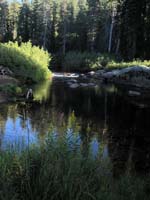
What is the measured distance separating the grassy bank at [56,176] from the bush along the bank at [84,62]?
3712 centimetres

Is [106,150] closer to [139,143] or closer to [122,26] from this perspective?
[139,143]

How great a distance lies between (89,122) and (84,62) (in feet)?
101

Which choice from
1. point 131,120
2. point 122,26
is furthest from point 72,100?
point 122,26

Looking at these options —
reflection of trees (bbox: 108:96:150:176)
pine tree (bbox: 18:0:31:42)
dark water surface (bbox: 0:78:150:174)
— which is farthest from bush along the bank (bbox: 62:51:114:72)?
reflection of trees (bbox: 108:96:150:176)

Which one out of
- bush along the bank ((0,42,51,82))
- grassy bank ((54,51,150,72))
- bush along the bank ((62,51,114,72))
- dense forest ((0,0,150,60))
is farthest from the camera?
dense forest ((0,0,150,60))

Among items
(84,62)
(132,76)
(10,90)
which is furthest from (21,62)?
(84,62)

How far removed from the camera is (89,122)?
49.0 feet

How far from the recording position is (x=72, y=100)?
21.2 meters

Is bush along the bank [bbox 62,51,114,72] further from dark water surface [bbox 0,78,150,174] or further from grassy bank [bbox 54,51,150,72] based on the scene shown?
dark water surface [bbox 0,78,150,174]

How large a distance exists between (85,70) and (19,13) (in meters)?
31.6

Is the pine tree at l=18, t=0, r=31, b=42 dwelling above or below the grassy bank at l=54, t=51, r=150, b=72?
above

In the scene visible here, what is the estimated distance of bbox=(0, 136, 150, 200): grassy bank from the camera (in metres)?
4.71

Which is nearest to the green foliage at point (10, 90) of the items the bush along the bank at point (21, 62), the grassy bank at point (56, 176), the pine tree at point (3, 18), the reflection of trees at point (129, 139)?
the reflection of trees at point (129, 139)

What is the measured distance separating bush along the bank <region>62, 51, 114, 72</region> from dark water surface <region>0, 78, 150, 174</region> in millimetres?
17559
